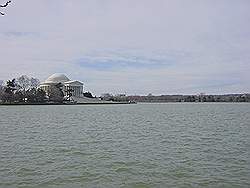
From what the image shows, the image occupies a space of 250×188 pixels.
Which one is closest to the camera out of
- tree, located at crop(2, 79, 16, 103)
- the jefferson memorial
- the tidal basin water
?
the tidal basin water

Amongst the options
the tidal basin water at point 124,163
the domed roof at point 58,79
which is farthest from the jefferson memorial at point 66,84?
the tidal basin water at point 124,163

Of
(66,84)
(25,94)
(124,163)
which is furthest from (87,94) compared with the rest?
(124,163)

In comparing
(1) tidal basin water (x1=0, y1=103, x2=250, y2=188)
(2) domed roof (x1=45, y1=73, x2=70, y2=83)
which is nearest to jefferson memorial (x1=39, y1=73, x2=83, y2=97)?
(2) domed roof (x1=45, y1=73, x2=70, y2=83)

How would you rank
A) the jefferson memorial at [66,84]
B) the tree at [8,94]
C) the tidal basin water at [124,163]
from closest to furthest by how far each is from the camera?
the tidal basin water at [124,163]
the tree at [8,94]
the jefferson memorial at [66,84]

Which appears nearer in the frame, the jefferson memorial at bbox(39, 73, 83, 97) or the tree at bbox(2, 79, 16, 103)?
the tree at bbox(2, 79, 16, 103)

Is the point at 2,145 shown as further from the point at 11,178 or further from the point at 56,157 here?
the point at 11,178

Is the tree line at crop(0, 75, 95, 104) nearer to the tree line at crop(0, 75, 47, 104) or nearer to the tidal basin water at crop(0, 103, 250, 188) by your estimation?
the tree line at crop(0, 75, 47, 104)

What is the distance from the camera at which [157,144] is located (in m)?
22.4

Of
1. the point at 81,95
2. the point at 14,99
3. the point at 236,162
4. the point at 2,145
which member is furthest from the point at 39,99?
the point at 236,162

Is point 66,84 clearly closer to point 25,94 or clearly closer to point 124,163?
point 25,94

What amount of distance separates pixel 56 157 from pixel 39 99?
355ft

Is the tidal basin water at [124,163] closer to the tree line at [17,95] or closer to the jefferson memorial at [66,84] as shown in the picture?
the tree line at [17,95]

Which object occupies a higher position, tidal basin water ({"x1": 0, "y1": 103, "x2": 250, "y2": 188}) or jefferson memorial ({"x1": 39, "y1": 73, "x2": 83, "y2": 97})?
jefferson memorial ({"x1": 39, "y1": 73, "x2": 83, "y2": 97})

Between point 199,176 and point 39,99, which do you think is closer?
point 199,176
